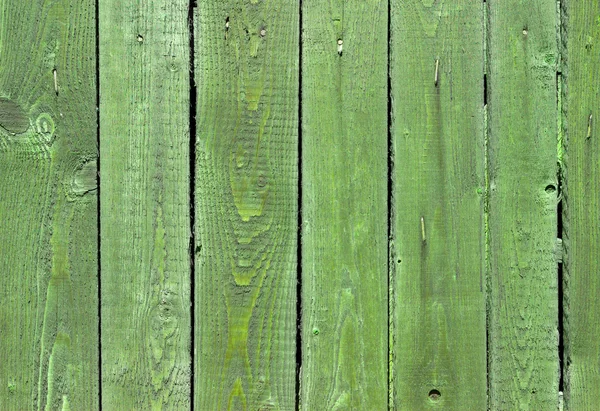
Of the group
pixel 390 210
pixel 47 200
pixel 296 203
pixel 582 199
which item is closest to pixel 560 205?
pixel 582 199

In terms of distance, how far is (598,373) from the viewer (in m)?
1.71

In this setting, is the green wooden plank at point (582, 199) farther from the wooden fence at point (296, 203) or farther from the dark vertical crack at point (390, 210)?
the dark vertical crack at point (390, 210)

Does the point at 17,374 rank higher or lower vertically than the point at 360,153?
lower

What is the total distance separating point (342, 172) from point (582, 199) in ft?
2.08

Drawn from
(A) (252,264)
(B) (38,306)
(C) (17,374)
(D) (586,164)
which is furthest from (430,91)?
(C) (17,374)

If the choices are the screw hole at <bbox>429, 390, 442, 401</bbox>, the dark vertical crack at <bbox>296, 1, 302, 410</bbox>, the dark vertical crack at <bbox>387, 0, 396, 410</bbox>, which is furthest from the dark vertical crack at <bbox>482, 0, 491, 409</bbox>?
the dark vertical crack at <bbox>296, 1, 302, 410</bbox>

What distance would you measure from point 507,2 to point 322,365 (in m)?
1.07

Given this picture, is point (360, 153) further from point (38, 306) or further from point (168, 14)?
point (38, 306)

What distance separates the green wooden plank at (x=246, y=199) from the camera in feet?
5.57

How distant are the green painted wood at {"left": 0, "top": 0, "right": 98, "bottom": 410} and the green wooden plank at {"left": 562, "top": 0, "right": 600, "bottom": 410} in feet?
4.06

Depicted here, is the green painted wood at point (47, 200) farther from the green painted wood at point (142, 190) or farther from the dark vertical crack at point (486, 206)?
the dark vertical crack at point (486, 206)

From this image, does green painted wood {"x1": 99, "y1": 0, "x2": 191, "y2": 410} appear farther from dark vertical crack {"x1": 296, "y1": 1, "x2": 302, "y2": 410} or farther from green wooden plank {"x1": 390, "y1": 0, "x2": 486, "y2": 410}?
green wooden plank {"x1": 390, "y1": 0, "x2": 486, "y2": 410}

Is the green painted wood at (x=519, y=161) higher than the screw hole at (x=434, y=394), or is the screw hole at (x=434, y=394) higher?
the green painted wood at (x=519, y=161)

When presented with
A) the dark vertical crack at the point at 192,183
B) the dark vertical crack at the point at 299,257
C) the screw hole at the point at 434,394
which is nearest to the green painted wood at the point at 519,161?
the screw hole at the point at 434,394
